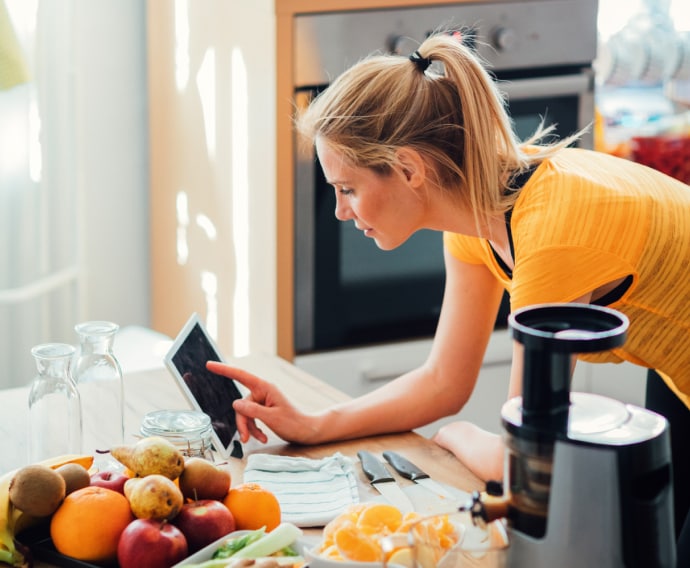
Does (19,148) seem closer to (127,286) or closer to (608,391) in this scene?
(127,286)

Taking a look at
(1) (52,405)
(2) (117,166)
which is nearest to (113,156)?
(2) (117,166)

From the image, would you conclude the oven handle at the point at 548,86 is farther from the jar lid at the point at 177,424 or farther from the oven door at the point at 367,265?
the jar lid at the point at 177,424

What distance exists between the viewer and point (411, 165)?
152 cm

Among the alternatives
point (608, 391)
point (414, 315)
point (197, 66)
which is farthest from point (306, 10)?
point (608, 391)

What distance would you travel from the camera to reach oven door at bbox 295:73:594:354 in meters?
2.46

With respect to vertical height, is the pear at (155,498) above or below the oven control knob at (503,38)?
below

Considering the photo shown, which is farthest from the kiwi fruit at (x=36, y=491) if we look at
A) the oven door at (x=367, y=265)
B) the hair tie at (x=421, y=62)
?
the oven door at (x=367, y=265)

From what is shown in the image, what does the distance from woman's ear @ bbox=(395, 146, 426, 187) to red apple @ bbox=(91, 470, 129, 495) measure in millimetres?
648

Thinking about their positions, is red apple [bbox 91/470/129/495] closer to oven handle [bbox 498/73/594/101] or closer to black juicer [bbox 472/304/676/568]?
black juicer [bbox 472/304/676/568]

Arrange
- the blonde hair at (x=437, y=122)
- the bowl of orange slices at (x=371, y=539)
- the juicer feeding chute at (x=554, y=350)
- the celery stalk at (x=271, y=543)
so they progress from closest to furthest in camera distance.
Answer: the juicer feeding chute at (x=554, y=350)
the bowl of orange slices at (x=371, y=539)
the celery stalk at (x=271, y=543)
the blonde hair at (x=437, y=122)

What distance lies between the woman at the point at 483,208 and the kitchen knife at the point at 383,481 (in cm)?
12

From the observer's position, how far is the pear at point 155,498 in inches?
40.1

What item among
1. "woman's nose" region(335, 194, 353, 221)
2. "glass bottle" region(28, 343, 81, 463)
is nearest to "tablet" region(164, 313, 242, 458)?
"glass bottle" region(28, 343, 81, 463)

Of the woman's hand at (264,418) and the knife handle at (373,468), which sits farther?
the woman's hand at (264,418)
